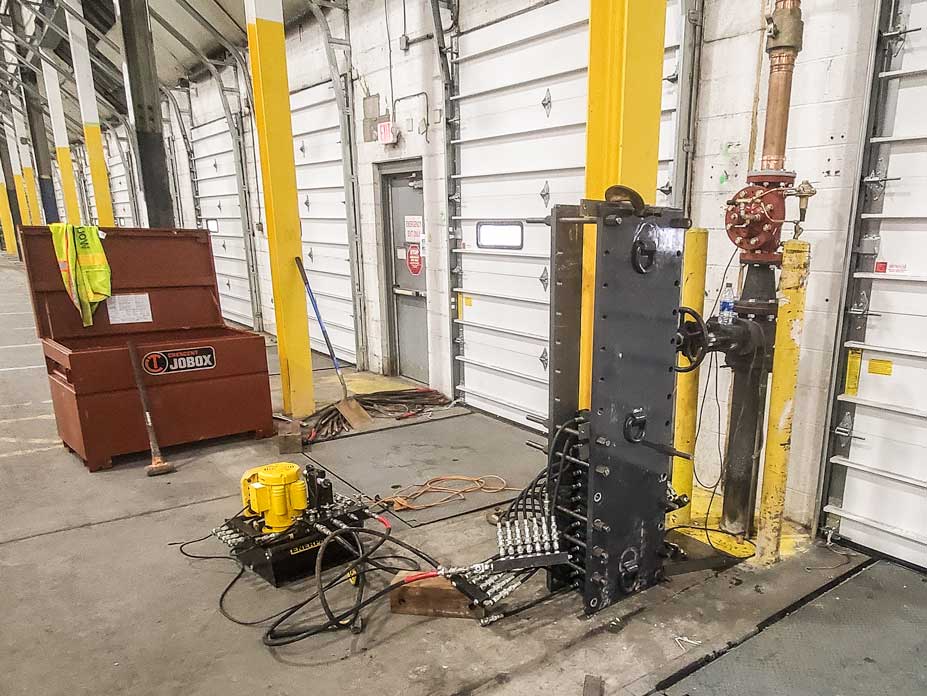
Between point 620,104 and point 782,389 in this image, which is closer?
point 620,104

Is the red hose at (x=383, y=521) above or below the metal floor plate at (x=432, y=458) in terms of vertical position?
above

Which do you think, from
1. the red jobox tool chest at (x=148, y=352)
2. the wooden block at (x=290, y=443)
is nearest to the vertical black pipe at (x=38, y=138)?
the red jobox tool chest at (x=148, y=352)

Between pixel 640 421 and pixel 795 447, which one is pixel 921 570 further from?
pixel 640 421

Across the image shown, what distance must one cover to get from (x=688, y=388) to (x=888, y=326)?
93 centimetres

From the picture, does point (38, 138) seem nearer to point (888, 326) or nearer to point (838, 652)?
point (888, 326)

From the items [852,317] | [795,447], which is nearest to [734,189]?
[852,317]

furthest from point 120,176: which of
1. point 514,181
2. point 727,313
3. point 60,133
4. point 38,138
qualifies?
point 727,313

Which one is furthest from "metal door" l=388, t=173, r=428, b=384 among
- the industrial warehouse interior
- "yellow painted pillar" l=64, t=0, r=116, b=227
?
"yellow painted pillar" l=64, t=0, r=116, b=227

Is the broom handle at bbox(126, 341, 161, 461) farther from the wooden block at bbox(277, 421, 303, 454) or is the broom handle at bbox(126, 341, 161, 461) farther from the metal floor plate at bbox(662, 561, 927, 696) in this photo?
the metal floor plate at bbox(662, 561, 927, 696)

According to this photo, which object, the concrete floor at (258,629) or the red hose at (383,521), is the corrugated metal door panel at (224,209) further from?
the red hose at (383,521)

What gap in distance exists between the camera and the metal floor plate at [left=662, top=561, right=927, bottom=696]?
2.18 m

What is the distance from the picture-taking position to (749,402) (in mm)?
2945

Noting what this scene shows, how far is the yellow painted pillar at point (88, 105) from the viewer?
24.7ft

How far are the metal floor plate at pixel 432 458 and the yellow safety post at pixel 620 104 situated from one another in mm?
1466
